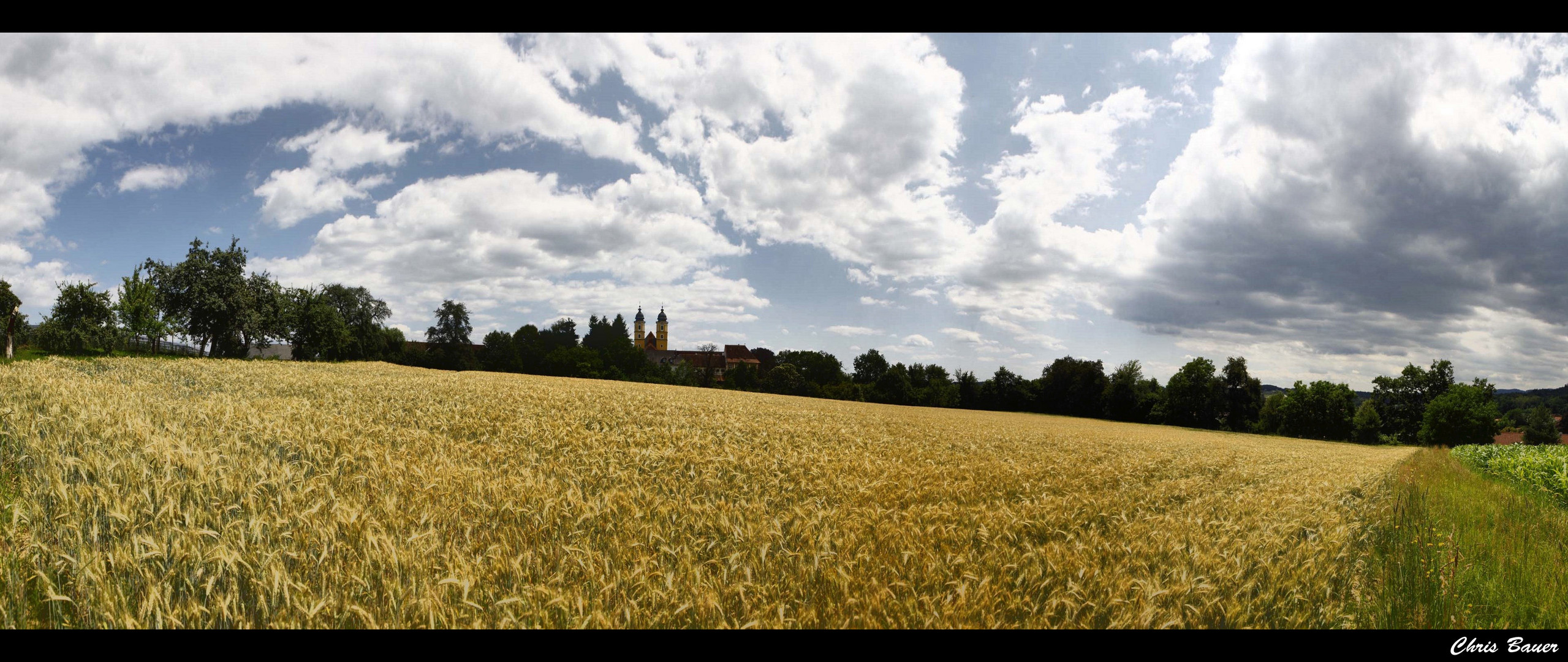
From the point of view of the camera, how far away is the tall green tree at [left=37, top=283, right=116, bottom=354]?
3622 centimetres

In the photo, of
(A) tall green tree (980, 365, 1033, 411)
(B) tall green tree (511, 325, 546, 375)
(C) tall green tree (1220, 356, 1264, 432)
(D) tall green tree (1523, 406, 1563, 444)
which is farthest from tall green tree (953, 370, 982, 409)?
(D) tall green tree (1523, 406, 1563, 444)

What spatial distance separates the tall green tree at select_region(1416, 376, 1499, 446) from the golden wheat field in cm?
9512

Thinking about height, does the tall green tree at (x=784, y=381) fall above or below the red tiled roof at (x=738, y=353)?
below

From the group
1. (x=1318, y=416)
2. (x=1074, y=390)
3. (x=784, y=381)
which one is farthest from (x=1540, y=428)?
(x=784, y=381)

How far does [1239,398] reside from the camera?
76875 mm

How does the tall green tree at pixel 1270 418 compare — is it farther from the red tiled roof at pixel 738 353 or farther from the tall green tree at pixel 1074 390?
the red tiled roof at pixel 738 353

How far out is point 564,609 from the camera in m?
3.39

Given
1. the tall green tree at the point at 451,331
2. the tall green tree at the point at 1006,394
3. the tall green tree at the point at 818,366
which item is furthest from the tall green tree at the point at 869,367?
the tall green tree at the point at 451,331

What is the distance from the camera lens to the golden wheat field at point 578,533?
138 inches
